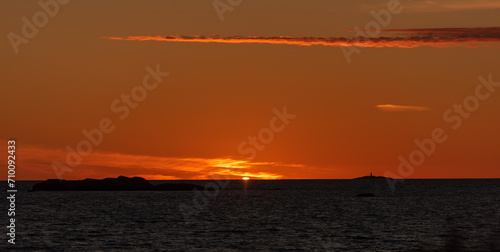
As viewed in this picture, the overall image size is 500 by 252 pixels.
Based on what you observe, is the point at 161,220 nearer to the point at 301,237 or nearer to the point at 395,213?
the point at 301,237

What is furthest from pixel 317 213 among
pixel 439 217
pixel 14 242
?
pixel 14 242

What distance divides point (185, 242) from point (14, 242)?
18.2 m

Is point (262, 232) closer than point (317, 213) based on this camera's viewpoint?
Yes

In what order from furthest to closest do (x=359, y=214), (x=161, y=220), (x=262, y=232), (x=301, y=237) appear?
(x=359, y=214)
(x=161, y=220)
(x=262, y=232)
(x=301, y=237)

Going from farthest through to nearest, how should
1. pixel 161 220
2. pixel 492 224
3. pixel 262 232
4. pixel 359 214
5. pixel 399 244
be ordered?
pixel 359 214 → pixel 161 220 → pixel 492 224 → pixel 262 232 → pixel 399 244

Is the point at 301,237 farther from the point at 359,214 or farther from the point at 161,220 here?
the point at 359,214

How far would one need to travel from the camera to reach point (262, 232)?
9112 centimetres

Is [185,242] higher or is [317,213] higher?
→ [317,213]

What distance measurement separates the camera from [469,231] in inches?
3543

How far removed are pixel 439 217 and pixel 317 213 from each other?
20.8 metres

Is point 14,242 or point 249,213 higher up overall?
point 249,213

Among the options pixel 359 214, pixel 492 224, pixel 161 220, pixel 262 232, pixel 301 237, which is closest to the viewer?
pixel 301 237

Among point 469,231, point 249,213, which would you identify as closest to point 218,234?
point 469,231

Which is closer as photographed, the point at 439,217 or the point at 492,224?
the point at 492,224
